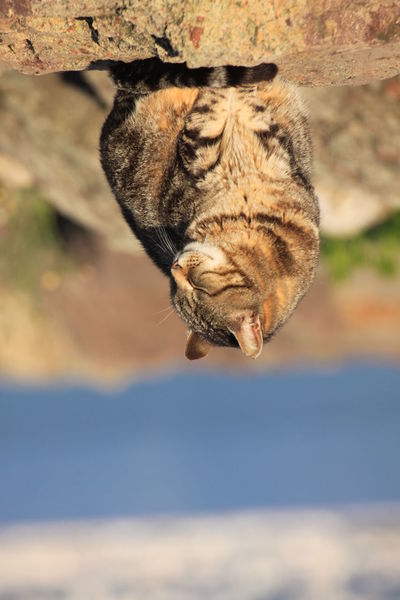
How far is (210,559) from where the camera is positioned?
6.66m

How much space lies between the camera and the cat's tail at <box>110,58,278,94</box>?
2.12 metres

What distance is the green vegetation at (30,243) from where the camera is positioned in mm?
4430

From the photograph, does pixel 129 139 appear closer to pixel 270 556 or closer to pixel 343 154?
pixel 343 154

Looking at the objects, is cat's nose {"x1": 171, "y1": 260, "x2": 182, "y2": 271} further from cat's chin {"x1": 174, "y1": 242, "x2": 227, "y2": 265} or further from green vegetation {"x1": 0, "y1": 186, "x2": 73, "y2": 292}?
green vegetation {"x1": 0, "y1": 186, "x2": 73, "y2": 292}

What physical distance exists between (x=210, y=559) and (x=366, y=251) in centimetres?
342

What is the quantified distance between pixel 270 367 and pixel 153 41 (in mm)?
3465

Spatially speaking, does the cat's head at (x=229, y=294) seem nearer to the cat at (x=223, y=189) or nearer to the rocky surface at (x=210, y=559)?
the cat at (x=223, y=189)

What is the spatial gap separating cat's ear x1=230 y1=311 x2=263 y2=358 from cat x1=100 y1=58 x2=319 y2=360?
0.06ft

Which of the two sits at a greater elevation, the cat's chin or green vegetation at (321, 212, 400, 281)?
green vegetation at (321, 212, 400, 281)

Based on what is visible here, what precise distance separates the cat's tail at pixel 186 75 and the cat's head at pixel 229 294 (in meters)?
0.44

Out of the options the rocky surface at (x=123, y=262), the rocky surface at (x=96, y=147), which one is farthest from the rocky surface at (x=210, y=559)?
the rocky surface at (x=96, y=147)

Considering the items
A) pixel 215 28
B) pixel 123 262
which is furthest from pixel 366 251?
pixel 215 28

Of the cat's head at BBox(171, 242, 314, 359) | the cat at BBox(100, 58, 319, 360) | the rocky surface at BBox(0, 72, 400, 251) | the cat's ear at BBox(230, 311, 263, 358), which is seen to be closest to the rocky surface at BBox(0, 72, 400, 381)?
the rocky surface at BBox(0, 72, 400, 251)

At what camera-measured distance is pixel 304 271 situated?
2305 millimetres
